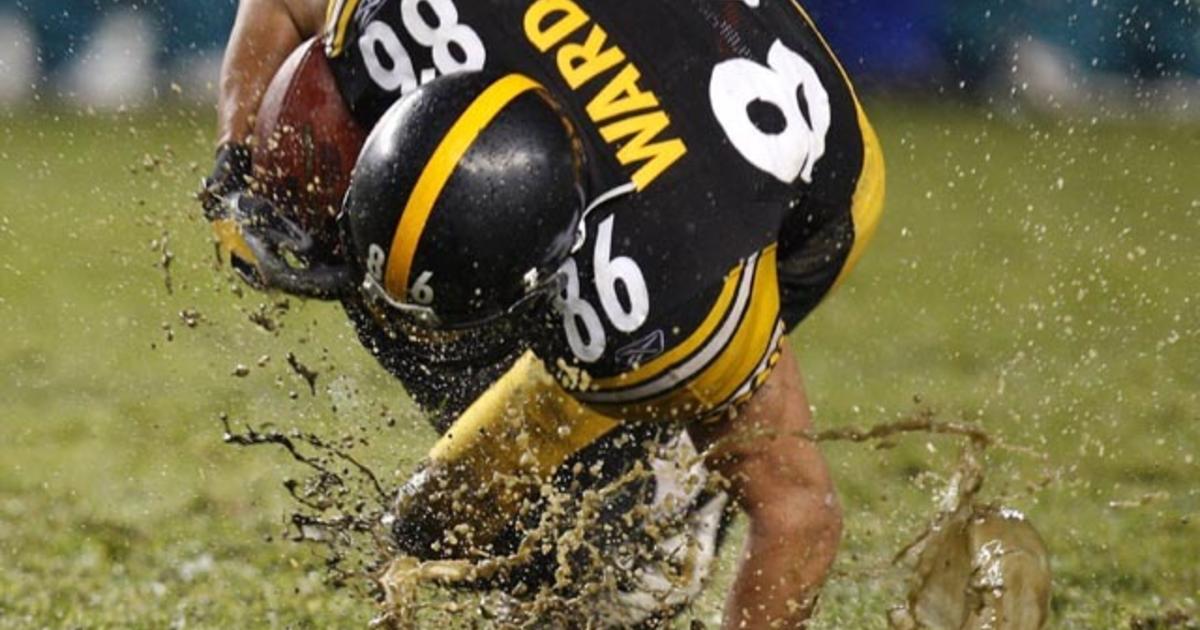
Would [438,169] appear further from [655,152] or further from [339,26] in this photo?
[339,26]

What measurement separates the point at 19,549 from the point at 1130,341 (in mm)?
3777

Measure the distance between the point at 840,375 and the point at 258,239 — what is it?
3.51 m

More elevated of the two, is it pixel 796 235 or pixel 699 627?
pixel 796 235

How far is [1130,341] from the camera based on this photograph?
7008 mm

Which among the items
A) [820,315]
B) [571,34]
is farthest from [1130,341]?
[571,34]

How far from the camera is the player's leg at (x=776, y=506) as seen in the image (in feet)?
11.4

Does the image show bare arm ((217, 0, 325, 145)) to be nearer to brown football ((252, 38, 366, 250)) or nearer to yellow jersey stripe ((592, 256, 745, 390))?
brown football ((252, 38, 366, 250))

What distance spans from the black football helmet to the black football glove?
353 millimetres

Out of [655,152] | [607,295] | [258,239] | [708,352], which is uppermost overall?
[258,239]

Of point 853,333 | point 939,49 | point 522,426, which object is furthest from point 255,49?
point 939,49

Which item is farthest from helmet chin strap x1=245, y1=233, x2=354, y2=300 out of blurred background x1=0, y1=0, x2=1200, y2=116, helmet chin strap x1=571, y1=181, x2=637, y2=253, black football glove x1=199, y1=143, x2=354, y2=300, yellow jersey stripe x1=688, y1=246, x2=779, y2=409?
blurred background x1=0, y1=0, x2=1200, y2=116

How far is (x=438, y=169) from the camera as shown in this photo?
2953 mm

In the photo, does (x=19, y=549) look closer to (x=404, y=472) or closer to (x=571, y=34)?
(x=404, y=472)

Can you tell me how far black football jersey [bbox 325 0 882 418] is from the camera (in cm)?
318
